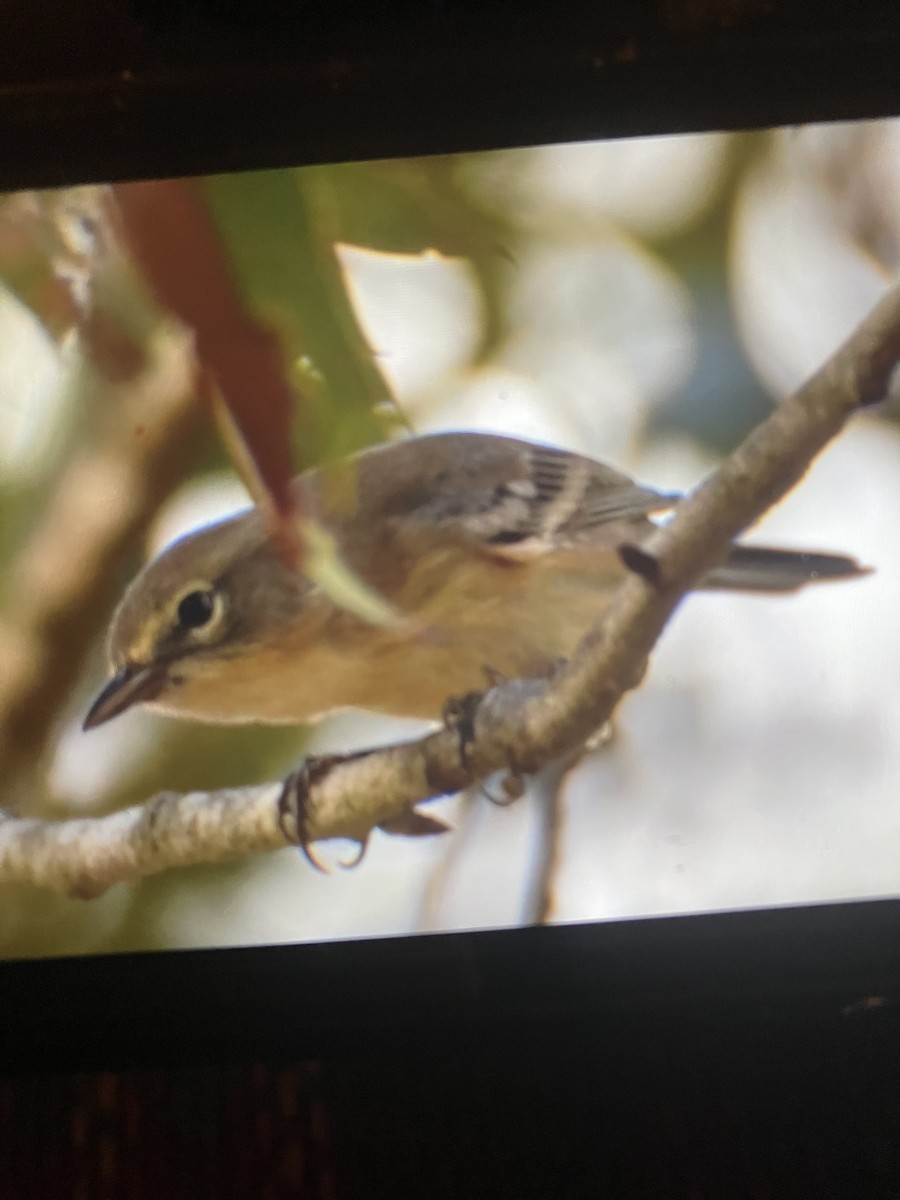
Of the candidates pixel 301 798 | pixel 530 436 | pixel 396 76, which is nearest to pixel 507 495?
pixel 530 436

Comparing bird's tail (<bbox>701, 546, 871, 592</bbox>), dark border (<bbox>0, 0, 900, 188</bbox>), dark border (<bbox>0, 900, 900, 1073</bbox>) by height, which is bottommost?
dark border (<bbox>0, 900, 900, 1073</bbox>)

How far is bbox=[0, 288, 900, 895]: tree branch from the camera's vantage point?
94cm

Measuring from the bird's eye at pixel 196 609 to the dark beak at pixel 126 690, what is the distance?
52 mm

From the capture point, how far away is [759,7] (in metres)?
1.14

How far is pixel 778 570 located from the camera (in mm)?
1054

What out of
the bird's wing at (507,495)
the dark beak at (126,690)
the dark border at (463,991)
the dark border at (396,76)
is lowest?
the dark border at (463,991)

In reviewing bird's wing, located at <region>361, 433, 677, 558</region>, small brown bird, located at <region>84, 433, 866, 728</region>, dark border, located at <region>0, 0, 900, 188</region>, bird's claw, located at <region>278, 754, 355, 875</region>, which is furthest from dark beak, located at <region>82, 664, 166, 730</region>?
dark border, located at <region>0, 0, 900, 188</region>

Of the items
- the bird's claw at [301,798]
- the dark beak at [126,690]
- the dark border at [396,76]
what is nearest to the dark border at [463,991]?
the bird's claw at [301,798]

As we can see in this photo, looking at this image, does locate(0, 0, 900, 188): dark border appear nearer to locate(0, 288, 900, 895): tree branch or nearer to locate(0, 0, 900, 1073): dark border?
locate(0, 0, 900, 1073): dark border

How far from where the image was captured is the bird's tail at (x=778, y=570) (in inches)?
40.4

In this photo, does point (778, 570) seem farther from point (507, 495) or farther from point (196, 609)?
point (196, 609)

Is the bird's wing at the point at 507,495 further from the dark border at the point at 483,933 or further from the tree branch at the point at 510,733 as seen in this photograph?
the dark border at the point at 483,933

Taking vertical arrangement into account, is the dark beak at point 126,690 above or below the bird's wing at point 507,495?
below

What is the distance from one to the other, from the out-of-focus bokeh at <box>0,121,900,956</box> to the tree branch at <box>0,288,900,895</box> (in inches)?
1.0
